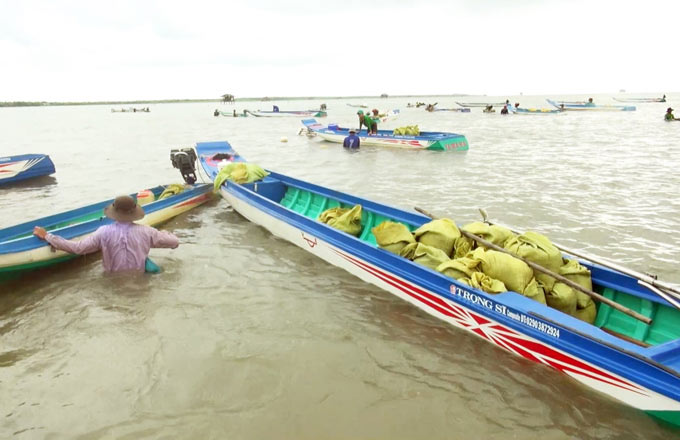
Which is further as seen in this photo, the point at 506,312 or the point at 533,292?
the point at 533,292

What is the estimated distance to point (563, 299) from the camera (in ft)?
15.2

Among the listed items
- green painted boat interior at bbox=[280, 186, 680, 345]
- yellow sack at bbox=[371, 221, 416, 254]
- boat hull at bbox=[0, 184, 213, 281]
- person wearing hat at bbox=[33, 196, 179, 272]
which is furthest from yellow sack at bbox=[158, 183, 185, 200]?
green painted boat interior at bbox=[280, 186, 680, 345]

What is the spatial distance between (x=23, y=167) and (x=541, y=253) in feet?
56.8

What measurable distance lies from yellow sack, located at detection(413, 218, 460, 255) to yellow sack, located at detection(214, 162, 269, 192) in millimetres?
5654

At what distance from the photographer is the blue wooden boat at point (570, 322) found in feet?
11.1

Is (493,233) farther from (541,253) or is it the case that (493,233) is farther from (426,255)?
(426,255)

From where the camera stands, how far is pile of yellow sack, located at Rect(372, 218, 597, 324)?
15.3ft

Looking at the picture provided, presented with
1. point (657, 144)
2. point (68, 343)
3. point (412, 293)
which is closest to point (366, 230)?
point (412, 293)

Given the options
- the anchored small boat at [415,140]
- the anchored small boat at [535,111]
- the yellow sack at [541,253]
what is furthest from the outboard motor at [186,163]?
the anchored small boat at [535,111]

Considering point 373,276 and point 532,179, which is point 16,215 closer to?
point 373,276

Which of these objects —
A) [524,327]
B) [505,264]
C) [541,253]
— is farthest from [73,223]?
[541,253]

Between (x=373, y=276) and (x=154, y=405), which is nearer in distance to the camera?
(x=154, y=405)

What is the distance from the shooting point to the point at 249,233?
927cm

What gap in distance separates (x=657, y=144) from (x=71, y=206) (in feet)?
93.8
